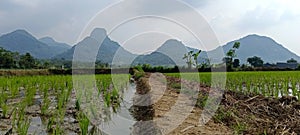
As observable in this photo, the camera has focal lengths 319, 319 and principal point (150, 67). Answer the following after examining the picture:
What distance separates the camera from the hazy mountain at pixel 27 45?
11094 centimetres

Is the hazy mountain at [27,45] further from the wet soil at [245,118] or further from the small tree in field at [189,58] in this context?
the wet soil at [245,118]

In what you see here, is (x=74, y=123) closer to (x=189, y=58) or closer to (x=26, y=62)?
(x=189, y=58)

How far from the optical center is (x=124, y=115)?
16.7 ft

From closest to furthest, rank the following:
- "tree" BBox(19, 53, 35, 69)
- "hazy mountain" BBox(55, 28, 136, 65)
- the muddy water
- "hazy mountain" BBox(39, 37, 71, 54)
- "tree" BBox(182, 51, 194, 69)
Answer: the muddy water → "hazy mountain" BBox(55, 28, 136, 65) → "tree" BBox(182, 51, 194, 69) → "tree" BBox(19, 53, 35, 69) → "hazy mountain" BBox(39, 37, 71, 54)

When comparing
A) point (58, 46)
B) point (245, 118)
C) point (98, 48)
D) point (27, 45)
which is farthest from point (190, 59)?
point (58, 46)

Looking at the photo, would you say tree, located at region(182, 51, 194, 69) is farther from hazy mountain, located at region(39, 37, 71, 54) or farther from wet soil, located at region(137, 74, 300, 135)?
hazy mountain, located at region(39, 37, 71, 54)

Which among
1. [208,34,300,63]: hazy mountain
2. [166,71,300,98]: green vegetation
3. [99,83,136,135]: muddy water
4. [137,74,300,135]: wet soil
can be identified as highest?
[208,34,300,63]: hazy mountain

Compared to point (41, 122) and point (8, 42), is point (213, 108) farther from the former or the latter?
point (8, 42)

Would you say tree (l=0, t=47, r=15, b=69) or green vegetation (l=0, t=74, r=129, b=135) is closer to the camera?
green vegetation (l=0, t=74, r=129, b=135)

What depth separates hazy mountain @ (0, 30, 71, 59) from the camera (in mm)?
110938

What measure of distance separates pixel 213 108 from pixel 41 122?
2465mm

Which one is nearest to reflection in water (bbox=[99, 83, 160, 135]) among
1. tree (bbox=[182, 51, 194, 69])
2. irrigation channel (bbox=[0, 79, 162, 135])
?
irrigation channel (bbox=[0, 79, 162, 135])

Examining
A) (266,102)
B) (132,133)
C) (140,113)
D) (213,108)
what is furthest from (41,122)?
(266,102)

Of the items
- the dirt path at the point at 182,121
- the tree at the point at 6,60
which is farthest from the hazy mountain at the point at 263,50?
the dirt path at the point at 182,121
